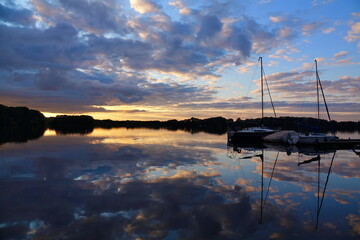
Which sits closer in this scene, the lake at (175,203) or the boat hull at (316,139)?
the lake at (175,203)

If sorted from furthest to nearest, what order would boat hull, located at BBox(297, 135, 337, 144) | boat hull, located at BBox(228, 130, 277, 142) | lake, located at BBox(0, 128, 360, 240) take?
boat hull, located at BBox(228, 130, 277, 142), boat hull, located at BBox(297, 135, 337, 144), lake, located at BBox(0, 128, 360, 240)

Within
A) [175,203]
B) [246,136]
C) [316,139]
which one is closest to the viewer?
[175,203]

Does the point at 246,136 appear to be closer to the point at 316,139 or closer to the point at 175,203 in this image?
the point at 316,139

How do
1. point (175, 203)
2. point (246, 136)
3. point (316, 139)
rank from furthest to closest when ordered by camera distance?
point (246, 136), point (316, 139), point (175, 203)

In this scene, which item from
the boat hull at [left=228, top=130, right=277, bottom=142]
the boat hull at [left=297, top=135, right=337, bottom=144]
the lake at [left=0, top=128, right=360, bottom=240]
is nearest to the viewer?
the lake at [left=0, top=128, right=360, bottom=240]

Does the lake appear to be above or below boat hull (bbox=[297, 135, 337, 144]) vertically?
below

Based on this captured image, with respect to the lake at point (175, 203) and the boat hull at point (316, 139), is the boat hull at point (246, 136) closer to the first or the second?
the boat hull at point (316, 139)

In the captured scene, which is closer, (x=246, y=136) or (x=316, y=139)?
(x=316, y=139)

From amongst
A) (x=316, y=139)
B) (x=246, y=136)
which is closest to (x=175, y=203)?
(x=316, y=139)

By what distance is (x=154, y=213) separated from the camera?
440 inches

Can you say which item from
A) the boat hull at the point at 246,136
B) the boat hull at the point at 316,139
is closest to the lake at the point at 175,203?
the boat hull at the point at 316,139

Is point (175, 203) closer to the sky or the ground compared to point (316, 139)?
closer to the ground

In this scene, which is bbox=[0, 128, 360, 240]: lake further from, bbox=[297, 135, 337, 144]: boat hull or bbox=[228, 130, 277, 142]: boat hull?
bbox=[228, 130, 277, 142]: boat hull

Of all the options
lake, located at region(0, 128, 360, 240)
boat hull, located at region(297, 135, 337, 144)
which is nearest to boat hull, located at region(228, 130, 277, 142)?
boat hull, located at region(297, 135, 337, 144)
